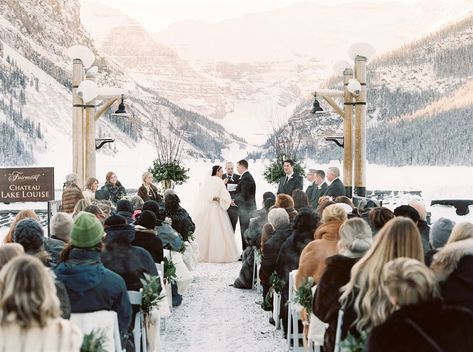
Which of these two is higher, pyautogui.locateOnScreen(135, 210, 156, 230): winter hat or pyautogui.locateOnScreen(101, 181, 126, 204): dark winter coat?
pyautogui.locateOnScreen(101, 181, 126, 204): dark winter coat

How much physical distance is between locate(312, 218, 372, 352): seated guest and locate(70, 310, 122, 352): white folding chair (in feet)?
3.85

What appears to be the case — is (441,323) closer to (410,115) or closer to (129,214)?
(129,214)

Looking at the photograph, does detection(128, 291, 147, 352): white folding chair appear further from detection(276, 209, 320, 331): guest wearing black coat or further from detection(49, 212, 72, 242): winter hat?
detection(276, 209, 320, 331): guest wearing black coat

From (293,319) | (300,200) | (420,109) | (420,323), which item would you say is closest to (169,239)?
(300,200)

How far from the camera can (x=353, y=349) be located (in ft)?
11.3

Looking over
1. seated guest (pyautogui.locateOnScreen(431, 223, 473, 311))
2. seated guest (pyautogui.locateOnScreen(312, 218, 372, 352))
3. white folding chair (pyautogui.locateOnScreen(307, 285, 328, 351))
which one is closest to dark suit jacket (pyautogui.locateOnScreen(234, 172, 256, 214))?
white folding chair (pyautogui.locateOnScreen(307, 285, 328, 351))

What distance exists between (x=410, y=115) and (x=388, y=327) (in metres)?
28.3

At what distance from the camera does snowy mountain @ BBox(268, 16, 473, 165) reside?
26.4 meters

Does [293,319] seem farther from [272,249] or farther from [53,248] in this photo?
[53,248]

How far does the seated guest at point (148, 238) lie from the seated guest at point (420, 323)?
3.91 metres

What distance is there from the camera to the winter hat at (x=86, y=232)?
3990 mm

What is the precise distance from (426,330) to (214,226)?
9425mm

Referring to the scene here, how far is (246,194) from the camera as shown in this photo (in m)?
12.2

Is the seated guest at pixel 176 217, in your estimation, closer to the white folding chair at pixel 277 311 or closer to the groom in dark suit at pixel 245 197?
the white folding chair at pixel 277 311
